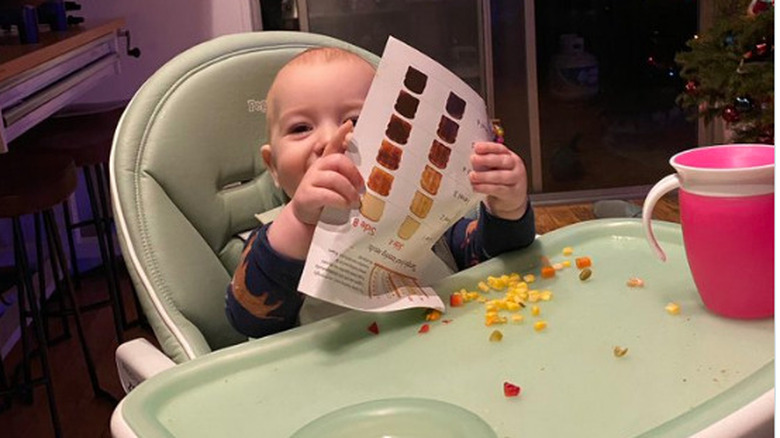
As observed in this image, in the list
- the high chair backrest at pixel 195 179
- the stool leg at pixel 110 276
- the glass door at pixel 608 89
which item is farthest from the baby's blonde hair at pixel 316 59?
the glass door at pixel 608 89

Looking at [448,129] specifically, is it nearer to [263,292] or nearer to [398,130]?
[398,130]

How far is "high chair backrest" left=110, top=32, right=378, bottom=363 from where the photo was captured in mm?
1110

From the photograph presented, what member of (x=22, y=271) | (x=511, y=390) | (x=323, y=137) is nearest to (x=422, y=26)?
(x=22, y=271)

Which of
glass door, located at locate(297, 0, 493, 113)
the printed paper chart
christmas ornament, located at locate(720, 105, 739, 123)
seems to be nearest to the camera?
the printed paper chart

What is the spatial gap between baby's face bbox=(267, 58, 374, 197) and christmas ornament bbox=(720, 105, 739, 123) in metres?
2.04

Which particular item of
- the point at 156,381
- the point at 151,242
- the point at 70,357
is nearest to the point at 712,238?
the point at 156,381

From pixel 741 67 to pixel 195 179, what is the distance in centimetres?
207

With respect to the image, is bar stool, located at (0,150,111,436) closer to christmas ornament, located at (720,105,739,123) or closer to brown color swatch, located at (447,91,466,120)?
brown color swatch, located at (447,91,466,120)

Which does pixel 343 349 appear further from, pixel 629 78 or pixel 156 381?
pixel 629 78

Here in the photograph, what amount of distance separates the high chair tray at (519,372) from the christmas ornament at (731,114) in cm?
199

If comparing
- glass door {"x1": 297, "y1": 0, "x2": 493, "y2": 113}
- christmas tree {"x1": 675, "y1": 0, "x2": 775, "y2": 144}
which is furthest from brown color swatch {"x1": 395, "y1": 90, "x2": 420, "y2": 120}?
glass door {"x1": 297, "y1": 0, "x2": 493, "y2": 113}

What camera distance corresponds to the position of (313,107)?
3.45ft

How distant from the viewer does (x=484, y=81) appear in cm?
394

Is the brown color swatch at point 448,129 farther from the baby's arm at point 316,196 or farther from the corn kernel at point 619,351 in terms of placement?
the corn kernel at point 619,351
